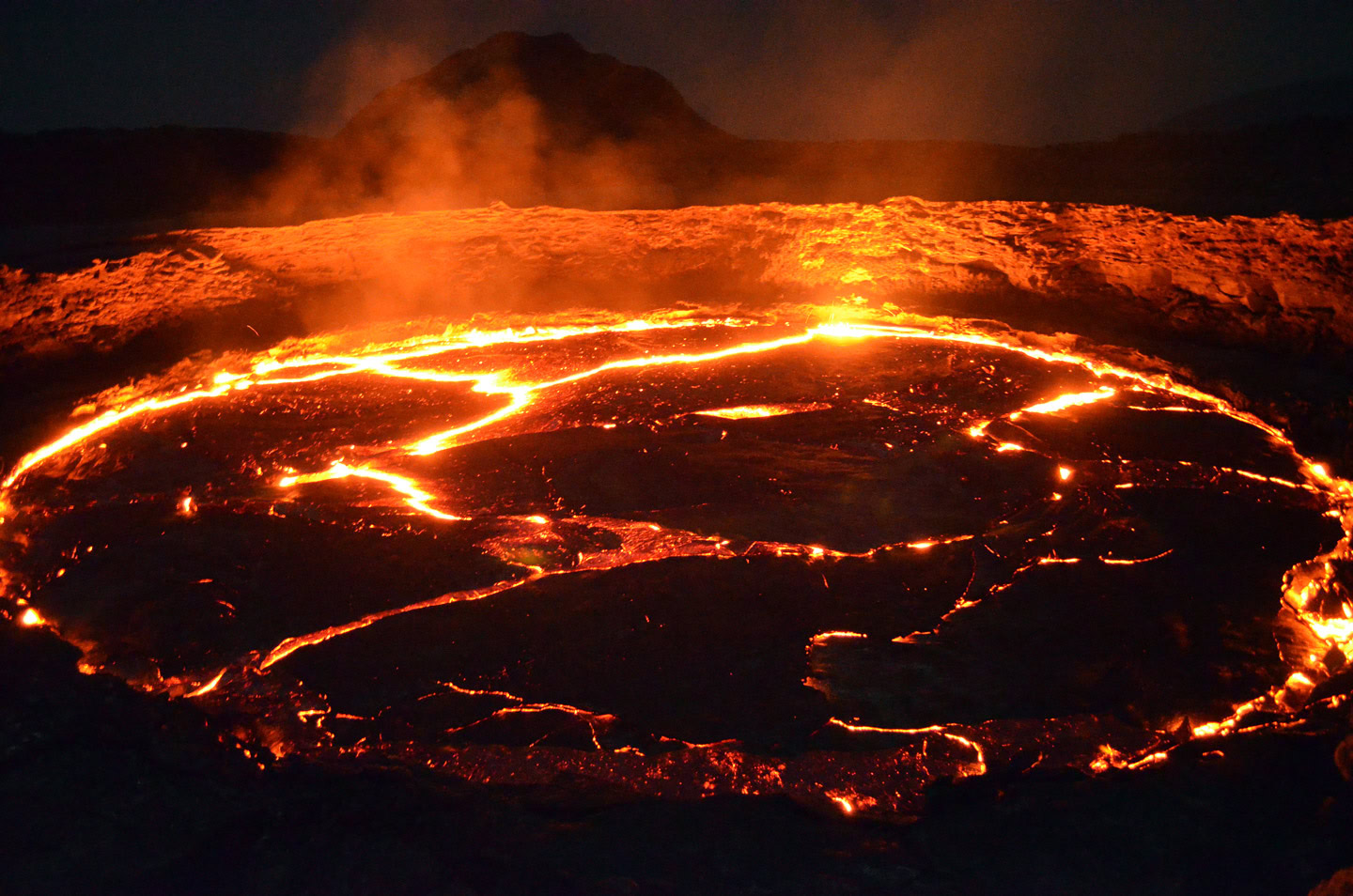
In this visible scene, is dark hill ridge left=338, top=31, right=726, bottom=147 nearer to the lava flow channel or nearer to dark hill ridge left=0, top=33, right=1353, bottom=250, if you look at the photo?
dark hill ridge left=0, top=33, right=1353, bottom=250

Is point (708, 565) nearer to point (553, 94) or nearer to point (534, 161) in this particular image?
point (534, 161)

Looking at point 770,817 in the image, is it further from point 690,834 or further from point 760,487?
point 760,487

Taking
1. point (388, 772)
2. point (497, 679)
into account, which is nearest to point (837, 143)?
point (497, 679)

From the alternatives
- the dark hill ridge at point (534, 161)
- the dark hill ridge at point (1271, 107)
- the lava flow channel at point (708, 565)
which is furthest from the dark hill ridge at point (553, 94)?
the dark hill ridge at point (1271, 107)

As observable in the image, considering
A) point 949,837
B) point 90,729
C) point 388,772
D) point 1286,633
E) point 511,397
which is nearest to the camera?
point 949,837

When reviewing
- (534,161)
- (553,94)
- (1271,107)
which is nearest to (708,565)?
(534,161)

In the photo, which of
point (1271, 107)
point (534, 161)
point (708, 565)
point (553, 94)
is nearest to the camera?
point (708, 565)
